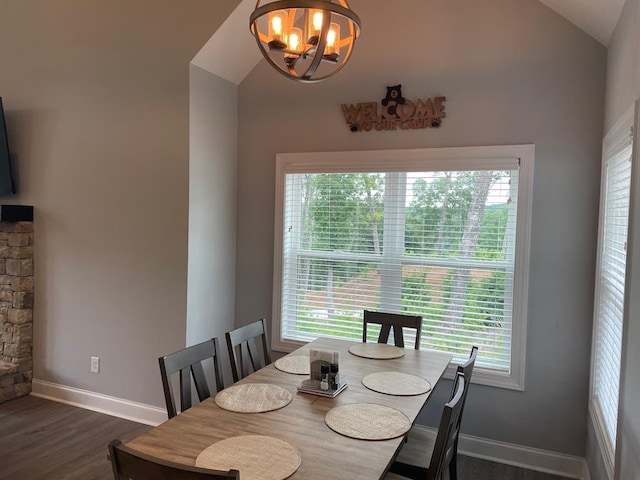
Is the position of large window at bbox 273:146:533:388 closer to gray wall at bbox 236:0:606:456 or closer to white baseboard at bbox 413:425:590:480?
gray wall at bbox 236:0:606:456

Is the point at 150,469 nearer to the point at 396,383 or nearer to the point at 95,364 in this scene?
the point at 396,383

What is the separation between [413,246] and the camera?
3.29m

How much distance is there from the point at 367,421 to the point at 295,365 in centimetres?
72

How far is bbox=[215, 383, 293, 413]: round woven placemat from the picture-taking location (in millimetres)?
1927

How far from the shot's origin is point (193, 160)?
334 centimetres

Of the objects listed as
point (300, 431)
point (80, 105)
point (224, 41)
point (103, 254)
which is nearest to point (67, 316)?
point (103, 254)

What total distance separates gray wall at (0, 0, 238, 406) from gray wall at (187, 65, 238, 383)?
78 mm

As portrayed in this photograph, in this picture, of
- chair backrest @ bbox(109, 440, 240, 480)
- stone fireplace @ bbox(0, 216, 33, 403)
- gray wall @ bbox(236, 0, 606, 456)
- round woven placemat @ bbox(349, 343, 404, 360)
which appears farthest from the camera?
stone fireplace @ bbox(0, 216, 33, 403)

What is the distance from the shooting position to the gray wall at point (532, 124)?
9.26 ft

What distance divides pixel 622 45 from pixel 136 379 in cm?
369

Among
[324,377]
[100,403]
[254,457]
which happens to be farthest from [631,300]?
[100,403]

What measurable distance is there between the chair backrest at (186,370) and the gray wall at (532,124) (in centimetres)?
169

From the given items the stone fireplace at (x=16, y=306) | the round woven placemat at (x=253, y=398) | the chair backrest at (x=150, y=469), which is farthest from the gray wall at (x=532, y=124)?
the stone fireplace at (x=16, y=306)

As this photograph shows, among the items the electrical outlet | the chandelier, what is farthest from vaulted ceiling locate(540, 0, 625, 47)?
the electrical outlet
